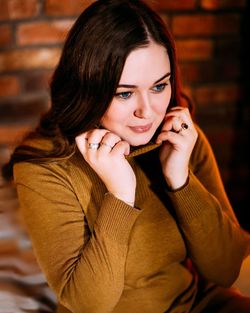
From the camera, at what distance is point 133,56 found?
3.51 feet

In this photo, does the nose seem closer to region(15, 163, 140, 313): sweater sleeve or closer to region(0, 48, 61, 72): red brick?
region(15, 163, 140, 313): sweater sleeve

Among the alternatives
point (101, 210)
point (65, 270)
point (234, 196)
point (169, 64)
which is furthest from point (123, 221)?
point (234, 196)

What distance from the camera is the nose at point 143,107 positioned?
1.12 metres

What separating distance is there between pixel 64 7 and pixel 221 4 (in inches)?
24.9

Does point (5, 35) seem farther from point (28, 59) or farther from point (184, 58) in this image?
point (184, 58)

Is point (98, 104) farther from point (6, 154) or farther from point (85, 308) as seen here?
point (6, 154)

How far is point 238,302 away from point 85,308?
0.44 meters

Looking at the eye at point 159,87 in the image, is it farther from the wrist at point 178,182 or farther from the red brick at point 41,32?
the red brick at point 41,32

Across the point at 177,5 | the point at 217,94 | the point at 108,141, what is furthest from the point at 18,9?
the point at 108,141

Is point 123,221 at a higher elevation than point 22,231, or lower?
higher

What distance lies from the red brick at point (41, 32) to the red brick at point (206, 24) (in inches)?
17.4

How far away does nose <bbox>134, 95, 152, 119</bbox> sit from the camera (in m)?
1.12

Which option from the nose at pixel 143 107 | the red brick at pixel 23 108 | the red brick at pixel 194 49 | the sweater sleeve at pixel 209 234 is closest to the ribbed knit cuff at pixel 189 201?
the sweater sleeve at pixel 209 234

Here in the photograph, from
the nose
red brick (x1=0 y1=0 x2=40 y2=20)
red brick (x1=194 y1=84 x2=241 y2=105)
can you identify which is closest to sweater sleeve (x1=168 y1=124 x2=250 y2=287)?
the nose
